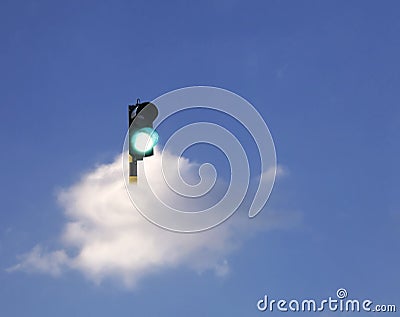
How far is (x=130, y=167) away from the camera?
35.7 ft

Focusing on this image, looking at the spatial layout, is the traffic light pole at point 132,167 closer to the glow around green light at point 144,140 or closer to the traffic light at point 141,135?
the traffic light at point 141,135

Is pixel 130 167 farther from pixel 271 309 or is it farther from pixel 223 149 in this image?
pixel 271 309

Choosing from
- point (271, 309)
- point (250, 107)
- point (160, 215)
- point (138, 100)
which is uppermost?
point (271, 309)

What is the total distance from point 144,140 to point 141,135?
4.4 inches

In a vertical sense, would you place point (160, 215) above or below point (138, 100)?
below

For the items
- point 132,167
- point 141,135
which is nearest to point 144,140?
point 141,135

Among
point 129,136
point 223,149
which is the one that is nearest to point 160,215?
point 129,136

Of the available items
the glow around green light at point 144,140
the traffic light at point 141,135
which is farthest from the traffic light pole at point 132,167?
the glow around green light at point 144,140

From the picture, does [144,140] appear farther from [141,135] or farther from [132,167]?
[132,167]

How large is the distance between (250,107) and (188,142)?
5.31 feet

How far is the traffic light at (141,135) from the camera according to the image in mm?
10875

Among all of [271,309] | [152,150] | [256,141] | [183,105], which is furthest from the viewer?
[271,309]

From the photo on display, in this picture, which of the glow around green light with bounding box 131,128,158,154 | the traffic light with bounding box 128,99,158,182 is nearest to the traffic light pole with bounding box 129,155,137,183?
the traffic light with bounding box 128,99,158,182

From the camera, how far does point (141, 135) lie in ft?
36.1
